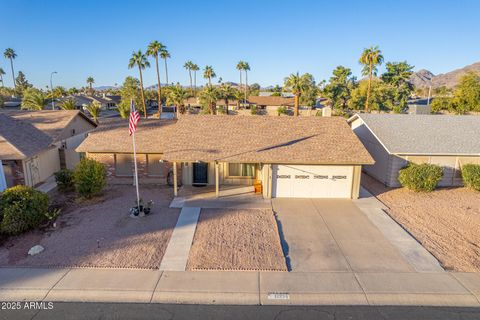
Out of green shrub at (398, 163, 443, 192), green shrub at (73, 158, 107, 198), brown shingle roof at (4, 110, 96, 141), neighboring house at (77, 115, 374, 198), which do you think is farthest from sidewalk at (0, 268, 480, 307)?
brown shingle roof at (4, 110, 96, 141)

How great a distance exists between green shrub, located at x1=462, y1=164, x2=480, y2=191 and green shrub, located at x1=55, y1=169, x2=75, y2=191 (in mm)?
23574

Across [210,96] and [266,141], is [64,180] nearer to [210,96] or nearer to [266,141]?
[266,141]

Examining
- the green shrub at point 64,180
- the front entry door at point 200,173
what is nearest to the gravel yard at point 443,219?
the front entry door at point 200,173

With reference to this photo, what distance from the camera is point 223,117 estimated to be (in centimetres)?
2073

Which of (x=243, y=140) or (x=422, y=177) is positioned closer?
(x=422, y=177)

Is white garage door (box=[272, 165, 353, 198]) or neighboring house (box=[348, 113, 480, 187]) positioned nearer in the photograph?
white garage door (box=[272, 165, 353, 198])

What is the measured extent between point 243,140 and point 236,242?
740 centimetres

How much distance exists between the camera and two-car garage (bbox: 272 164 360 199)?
16.8 meters

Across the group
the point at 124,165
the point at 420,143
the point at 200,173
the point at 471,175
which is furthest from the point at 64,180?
the point at 471,175

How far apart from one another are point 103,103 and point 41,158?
179 feet

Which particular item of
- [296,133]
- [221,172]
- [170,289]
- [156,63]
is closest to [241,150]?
[221,172]

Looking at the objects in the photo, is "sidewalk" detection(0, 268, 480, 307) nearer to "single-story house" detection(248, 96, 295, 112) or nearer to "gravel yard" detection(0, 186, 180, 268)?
"gravel yard" detection(0, 186, 180, 268)

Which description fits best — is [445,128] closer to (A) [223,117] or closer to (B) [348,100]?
(A) [223,117]

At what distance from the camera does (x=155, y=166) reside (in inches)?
737
